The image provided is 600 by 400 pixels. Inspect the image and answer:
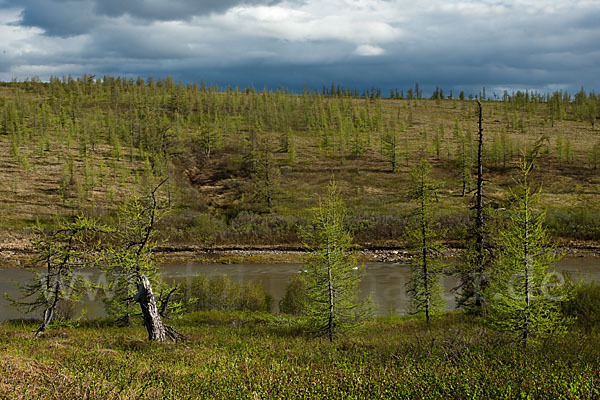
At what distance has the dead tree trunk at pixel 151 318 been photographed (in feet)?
47.1

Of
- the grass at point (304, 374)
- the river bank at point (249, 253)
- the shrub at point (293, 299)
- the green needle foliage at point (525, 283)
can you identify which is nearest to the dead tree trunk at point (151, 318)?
the grass at point (304, 374)

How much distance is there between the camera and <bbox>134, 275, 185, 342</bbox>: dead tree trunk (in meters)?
14.4

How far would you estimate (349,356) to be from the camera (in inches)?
423

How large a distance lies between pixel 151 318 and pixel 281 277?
114ft

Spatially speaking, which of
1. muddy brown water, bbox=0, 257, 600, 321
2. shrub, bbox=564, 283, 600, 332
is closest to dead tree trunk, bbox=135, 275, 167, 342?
shrub, bbox=564, 283, 600, 332

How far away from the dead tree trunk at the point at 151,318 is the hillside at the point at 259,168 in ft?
53.7

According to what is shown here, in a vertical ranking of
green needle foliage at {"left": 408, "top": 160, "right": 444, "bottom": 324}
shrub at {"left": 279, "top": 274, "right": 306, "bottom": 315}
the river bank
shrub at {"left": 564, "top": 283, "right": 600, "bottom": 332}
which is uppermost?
green needle foliage at {"left": 408, "top": 160, "right": 444, "bottom": 324}

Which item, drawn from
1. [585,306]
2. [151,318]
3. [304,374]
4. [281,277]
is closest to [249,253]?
[281,277]

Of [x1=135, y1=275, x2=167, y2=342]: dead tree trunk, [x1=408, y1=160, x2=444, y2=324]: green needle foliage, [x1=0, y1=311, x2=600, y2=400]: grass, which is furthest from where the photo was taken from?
[x1=408, y1=160, x2=444, y2=324]: green needle foliage

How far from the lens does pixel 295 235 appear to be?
6316cm

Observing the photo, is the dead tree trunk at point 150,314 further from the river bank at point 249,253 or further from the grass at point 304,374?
the river bank at point 249,253

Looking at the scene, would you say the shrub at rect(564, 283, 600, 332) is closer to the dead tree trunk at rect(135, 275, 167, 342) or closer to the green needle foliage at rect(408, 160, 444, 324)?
the green needle foliage at rect(408, 160, 444, 324)

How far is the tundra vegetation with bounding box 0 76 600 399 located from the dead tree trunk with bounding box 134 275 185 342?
0.07 m

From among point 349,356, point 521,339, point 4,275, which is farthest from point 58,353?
point 4,275
